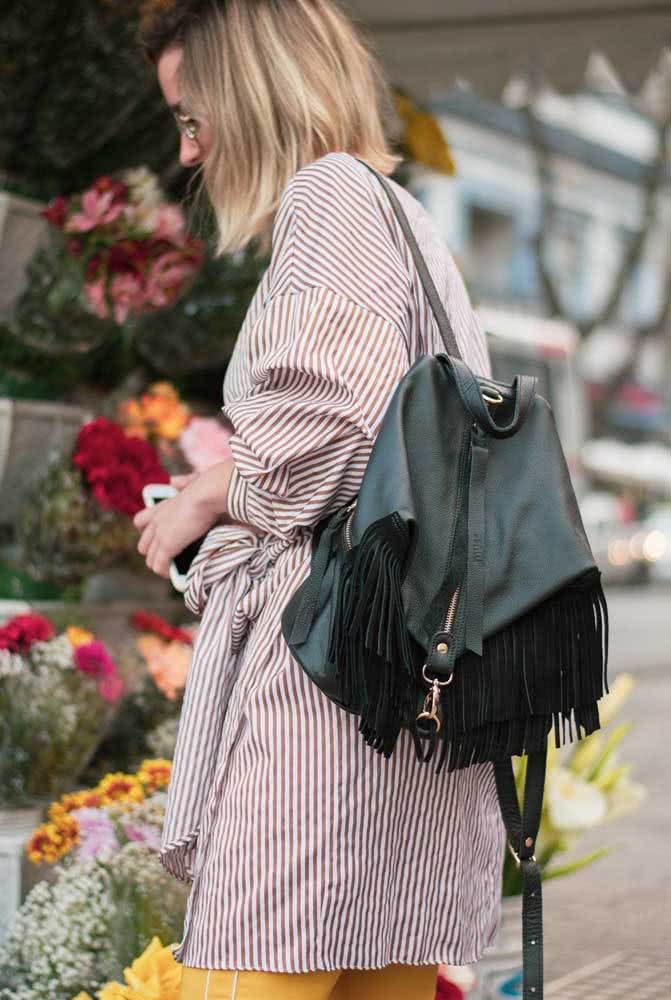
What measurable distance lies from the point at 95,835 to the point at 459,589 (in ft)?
5.14

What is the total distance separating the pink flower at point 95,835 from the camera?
288cm

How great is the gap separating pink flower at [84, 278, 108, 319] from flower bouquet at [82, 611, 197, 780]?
0.76 m

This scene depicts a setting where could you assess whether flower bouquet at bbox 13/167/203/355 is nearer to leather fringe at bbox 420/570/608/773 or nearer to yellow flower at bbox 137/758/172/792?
yellow flower at bbox 137/758/172/792

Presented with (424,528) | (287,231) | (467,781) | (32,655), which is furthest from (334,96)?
(32,655)

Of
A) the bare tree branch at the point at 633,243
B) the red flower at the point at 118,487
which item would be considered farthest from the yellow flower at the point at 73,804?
the bare tree branch at the point at 633,243

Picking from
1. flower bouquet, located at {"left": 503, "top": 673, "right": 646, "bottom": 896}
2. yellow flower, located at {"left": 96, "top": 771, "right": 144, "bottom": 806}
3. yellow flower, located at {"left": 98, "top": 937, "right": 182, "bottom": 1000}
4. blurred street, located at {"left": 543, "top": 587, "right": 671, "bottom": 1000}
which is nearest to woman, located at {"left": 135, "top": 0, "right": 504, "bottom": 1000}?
yellow flower, located at {"left": 98, "top": 937, "right": 182, "bottom": 1000}

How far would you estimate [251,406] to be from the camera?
5.63 feet

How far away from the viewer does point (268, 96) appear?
1936 millimetres

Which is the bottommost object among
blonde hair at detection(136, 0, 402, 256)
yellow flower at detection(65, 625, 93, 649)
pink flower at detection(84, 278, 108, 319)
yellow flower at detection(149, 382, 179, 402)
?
yellow flower at detection(65, 625, 93, 649)

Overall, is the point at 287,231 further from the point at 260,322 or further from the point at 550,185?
the point at 550,185

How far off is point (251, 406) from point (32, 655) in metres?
1.65

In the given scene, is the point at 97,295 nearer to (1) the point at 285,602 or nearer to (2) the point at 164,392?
(2) the point at 164,392

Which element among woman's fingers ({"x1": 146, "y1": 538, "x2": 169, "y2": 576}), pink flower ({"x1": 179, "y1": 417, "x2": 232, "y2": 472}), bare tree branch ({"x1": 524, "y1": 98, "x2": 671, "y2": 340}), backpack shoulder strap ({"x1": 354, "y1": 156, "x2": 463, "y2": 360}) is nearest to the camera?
backpack shoulder strap ({"x1": 354, "y1": 156, "x2": 463, "y2": 360})

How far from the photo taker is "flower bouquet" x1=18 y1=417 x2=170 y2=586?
3.41 metres
